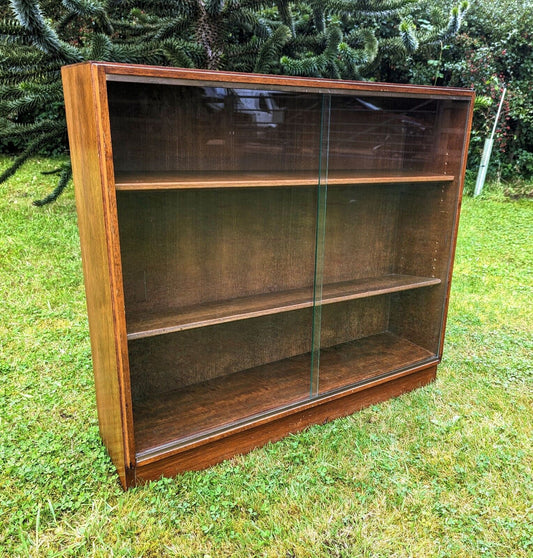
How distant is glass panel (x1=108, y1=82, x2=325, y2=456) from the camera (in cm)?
209

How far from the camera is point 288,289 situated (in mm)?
2678

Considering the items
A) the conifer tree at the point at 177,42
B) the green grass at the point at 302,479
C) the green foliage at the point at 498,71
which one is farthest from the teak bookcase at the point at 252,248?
the green foliage at the point at 498,71

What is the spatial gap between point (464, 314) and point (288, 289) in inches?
71.4

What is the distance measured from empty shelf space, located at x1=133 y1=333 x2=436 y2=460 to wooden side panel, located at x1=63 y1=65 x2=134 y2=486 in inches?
6.4

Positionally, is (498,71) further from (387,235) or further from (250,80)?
(250,80)

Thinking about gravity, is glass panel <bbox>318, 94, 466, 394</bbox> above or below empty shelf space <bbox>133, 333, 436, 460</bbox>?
above

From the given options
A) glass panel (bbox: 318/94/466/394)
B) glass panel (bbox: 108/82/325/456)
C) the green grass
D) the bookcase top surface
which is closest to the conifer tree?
glass panel (bbox: 108/82/325/456)

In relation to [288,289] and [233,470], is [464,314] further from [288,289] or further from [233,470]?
[233,470]

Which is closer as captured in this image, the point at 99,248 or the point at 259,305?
the point at 99,248

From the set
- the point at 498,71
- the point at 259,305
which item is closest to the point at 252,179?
the point at 259,305

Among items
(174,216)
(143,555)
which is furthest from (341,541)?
(174,216)

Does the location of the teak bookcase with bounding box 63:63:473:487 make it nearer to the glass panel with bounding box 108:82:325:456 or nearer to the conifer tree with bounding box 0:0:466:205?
the glass panel with bounding box 108:82:325:456

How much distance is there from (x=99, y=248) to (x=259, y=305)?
0.89 m

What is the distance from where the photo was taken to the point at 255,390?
2.49 metres
